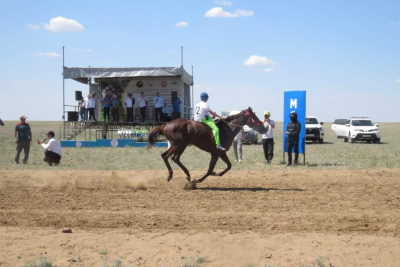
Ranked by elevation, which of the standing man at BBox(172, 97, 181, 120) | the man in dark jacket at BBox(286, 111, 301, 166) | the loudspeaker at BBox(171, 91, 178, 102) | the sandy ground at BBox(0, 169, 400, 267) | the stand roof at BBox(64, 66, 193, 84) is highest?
the stand roof at BBox(64, 66, 193, 84)

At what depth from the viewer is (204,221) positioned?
31.4 ft

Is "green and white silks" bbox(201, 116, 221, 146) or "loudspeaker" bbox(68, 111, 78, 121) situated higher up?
"loudspeaker" bbox(68, 111, 78, 121)

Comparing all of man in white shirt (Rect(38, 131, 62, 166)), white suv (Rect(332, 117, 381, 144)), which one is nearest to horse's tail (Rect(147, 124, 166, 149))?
man in white shirt (Rect(38, 131, 62, 166))

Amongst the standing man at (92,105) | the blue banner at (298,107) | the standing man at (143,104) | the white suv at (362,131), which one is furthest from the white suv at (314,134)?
the blue banner at (298,107)

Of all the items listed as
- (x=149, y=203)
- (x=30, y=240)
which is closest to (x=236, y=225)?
(x=149, y=203)

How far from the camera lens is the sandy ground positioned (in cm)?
789

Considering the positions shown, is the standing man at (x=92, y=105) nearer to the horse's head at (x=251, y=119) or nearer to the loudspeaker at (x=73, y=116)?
the loudspeaker at (x=73, y=116)

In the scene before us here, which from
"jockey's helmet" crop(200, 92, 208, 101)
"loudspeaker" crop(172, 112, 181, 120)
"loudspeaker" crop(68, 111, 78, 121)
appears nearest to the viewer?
"jockey's helmet" crop(200, 92, 208, 101)

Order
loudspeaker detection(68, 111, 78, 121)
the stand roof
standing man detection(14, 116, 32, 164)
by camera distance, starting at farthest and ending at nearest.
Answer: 1. loudspeaker detection(68, 111, 78, 121)
2. the stand roof
3. standing man detection(14, 116, 32, 164)

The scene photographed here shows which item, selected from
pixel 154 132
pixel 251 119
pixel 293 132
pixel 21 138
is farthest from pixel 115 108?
pixel 251 119

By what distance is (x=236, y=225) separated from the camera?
923 centimetres

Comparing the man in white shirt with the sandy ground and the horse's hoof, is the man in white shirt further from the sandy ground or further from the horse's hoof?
the horse's hoof

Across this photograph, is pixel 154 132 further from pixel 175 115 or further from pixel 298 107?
pixel 175 115

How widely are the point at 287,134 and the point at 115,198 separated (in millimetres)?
8585
